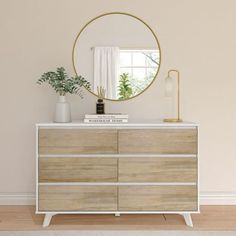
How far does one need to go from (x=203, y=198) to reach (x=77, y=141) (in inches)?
55.8

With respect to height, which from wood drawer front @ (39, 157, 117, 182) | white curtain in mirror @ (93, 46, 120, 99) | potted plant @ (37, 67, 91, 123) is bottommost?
wood drawer front @ (39, 157, 117, 182)

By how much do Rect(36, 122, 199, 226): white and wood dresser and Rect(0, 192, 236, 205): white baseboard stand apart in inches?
25.1

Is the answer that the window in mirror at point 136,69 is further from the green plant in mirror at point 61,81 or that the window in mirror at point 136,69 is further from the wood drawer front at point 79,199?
the wood drawer front at point 79,199

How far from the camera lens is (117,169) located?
287 centimetres

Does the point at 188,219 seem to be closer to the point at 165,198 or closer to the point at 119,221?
the point at 165,198

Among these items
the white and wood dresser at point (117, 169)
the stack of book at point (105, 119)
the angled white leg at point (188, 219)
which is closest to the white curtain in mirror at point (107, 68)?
the stack of book at point (105, 119)

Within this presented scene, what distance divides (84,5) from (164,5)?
755mm

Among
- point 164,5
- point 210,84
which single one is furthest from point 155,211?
point 164,5

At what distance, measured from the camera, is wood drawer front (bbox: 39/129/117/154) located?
2861 mm

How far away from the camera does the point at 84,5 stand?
3.40m

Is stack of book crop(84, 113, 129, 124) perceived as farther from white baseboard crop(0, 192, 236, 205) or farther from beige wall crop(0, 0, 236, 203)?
white baseboard crop(0, 192, 236, 205)

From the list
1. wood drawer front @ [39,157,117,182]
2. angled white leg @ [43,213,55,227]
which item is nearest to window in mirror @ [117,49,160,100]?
wood drawer front @ [39,157,117,182]

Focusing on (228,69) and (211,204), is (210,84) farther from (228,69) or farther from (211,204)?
(211,204)

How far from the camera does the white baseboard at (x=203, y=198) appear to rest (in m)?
3.46
